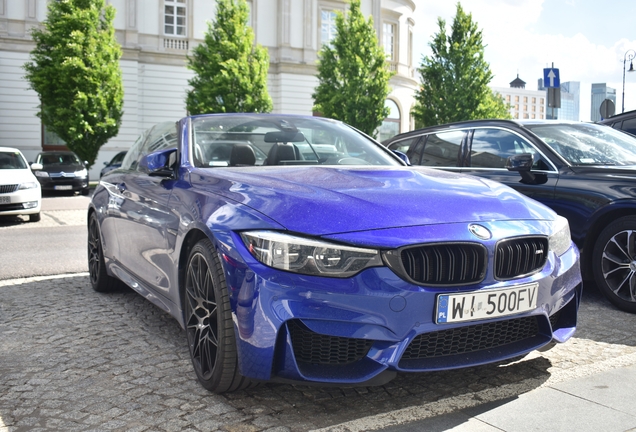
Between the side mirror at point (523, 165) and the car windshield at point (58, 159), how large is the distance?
19.1m

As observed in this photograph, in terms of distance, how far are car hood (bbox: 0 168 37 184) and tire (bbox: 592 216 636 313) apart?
436 inches

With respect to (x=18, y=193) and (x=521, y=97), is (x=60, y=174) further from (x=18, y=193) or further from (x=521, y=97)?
(x=521, y=97)

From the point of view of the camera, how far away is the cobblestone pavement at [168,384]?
3039mm

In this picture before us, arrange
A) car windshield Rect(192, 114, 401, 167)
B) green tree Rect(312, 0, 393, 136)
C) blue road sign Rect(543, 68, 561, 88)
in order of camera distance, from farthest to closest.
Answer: green tree Rect(312, 0, 393, 136), blue road sign Rect(543, 68, 561, 88), car windshield Rect(192, 114, 401, 167)

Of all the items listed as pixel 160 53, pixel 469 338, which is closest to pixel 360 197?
pixel 469 338

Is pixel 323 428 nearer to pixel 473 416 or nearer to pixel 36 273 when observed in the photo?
pixel 473 416

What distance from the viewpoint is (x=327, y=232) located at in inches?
114

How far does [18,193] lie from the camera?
1298cm

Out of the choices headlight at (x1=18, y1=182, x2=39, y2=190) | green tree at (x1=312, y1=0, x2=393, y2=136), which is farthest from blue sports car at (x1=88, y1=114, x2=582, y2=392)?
green tree at (x1=312, y1=0, x2=393, y2=136)

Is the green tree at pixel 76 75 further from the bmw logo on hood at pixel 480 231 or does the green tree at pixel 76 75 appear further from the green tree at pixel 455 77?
the bmw logo on hood at pixel 480 231

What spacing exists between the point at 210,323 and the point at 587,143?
4314 millimetres

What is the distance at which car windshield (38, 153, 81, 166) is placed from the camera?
22.3 m

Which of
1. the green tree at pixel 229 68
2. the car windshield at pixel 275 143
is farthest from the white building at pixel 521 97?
the car windshield at pixel 275 143

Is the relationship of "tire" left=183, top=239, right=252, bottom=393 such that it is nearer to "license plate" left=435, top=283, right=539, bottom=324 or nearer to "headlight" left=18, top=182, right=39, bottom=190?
"license plate" left=435, top=283, right=539, bottom=324
